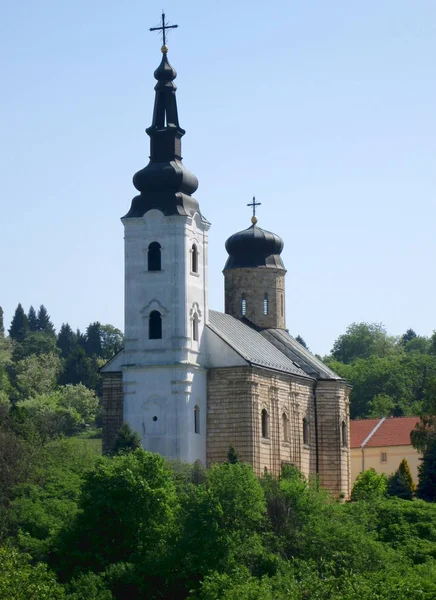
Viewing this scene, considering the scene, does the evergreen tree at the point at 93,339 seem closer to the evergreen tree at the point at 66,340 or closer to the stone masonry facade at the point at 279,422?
the evergreen tree at the point at 66,340

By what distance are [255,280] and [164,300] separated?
40.8ft

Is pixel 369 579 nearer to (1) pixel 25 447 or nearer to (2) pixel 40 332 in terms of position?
(1) pixel 25 447

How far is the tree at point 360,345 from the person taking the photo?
140m

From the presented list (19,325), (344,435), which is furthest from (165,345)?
(19,325)

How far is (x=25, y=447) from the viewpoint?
63.4m

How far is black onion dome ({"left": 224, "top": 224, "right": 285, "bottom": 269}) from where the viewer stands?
78.8 m

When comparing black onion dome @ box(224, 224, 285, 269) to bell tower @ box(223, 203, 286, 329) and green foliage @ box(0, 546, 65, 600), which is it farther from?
green foliage @ box(0, 546, 65, 600)

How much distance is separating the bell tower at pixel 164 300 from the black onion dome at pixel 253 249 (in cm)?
1106

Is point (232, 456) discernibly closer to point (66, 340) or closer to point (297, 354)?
point (297, 354)

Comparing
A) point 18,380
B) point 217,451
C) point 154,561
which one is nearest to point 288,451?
point 217,451

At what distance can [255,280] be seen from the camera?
258 ft

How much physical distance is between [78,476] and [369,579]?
17.4 m

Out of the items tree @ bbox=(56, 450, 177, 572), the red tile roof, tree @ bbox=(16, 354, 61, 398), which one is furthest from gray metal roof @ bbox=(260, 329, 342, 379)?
tree @ bbox=(16, 354, 61, 398)

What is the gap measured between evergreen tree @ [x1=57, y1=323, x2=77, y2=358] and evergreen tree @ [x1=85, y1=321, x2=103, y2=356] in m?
3.49
